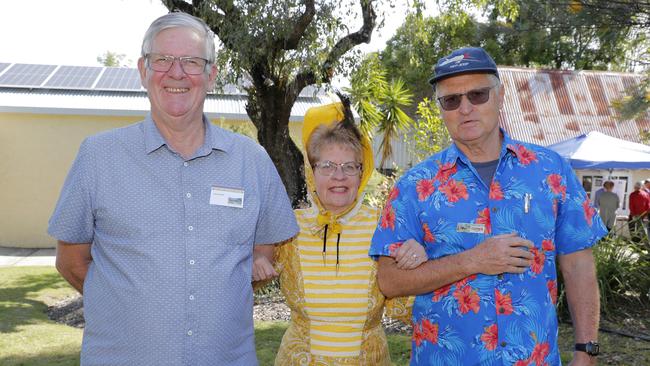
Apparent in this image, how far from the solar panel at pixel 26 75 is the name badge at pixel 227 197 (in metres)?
16.9

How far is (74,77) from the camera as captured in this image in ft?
62.1

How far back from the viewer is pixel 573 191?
9.24ft

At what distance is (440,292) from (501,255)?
13.6 inches

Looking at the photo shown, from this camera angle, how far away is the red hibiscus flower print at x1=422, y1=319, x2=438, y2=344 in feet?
9.15

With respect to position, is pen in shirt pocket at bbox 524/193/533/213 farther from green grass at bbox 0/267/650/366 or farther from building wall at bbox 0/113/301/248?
building wall at bbox 0/113/301/248

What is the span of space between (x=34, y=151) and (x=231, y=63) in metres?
9.15

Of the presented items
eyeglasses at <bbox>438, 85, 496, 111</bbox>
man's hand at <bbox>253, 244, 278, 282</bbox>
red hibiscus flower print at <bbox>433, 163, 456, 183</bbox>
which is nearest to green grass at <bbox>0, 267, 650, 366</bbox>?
man's hand at <bbox>253, 244, 278, 282</bbox>

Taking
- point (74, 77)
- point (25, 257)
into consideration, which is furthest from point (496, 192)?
point (74, 77)

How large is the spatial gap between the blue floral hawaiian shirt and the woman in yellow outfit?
0.38m

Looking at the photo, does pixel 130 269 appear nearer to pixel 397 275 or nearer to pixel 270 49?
pixel 397 275

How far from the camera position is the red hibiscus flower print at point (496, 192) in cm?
273

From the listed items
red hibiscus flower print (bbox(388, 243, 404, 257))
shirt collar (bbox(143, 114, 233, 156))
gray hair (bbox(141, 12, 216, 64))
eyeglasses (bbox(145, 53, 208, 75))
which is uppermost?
gray hair (bbox(141, 12, 216, 64))

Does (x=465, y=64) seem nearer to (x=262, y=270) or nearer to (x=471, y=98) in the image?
(x=471, y=98)

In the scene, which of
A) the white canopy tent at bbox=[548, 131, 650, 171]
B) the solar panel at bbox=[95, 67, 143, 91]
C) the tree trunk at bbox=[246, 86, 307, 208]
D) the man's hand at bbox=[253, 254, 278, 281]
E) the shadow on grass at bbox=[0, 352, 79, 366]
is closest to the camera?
the man's hand at bbox=[253, 254, 278, 281]
